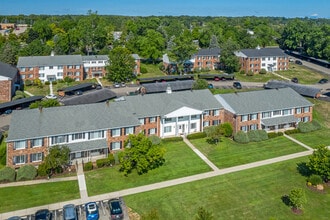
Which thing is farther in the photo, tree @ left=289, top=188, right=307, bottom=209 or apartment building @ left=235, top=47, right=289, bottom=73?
apartment building @ left=235, top=47, right=289, bottom=73

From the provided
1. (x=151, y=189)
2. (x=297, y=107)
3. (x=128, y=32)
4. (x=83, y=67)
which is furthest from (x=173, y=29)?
(x=151, y=189)

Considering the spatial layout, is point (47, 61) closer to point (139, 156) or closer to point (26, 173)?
point (26, 173)

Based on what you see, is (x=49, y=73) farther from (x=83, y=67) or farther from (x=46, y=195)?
(x=46, y=195)

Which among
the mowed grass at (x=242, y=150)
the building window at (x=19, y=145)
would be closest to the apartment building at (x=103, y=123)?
the building window at (x=19, y=145)

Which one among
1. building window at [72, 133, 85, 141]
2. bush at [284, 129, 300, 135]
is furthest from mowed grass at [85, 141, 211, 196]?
bush at [284, 129, 300, 135]

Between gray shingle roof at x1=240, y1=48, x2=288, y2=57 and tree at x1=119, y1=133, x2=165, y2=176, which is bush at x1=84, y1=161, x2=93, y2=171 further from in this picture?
gray shingle roof at x1=240, y1=48, x2=288, y2=57

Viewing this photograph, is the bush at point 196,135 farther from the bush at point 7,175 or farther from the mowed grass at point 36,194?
the bush at point 7,175
